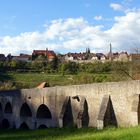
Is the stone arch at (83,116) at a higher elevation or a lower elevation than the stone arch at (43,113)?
higher

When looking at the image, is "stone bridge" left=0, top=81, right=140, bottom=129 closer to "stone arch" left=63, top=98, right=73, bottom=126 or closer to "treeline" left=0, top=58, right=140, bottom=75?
"stone arch" left=63, top=98, right=73, bottom=126

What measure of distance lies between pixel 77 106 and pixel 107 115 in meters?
5.55

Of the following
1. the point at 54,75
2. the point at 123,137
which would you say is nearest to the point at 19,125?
the point at 123,137

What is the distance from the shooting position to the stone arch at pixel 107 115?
29734mm

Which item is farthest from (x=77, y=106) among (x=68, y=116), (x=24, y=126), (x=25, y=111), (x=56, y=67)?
(x=56, y=67)

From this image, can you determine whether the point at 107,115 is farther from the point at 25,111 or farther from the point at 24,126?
the point at 25,111

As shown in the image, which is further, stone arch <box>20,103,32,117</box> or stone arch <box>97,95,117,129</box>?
stone arch <box>20,103,32,117</box>

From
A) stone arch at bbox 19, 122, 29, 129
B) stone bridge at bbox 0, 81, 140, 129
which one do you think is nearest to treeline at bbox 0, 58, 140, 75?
stone bridge at bbox 0, 81, 140, 129

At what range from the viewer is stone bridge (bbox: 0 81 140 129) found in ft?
93.0

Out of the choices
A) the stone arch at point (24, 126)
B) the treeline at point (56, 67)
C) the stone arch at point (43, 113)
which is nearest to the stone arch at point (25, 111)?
the stone arch at point (24, 126)

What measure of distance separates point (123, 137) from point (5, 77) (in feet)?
265

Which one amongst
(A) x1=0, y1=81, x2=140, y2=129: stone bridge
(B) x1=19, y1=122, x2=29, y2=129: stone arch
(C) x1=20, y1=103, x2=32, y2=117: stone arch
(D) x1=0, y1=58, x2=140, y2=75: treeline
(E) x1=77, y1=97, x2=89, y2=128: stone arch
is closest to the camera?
(A) x1=0, y1=81, x2=140, y2=129: stone bridge

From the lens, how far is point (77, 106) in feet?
116

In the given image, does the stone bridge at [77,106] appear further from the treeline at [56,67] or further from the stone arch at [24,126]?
the treeline at [56,67]
